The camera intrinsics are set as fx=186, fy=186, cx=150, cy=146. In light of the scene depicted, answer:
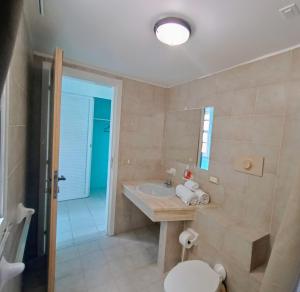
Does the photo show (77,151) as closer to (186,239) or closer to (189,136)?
(189,136)

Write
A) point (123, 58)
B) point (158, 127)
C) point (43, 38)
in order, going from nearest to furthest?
point (43, 38)
point (123, 58)
point (158, 127)

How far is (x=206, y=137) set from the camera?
6.91 ft

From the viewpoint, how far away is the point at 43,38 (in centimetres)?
158

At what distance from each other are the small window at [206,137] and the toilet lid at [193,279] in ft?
3.15

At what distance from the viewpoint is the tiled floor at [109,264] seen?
5.64 ft

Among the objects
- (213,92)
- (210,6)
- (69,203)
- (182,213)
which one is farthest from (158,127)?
(69,203)

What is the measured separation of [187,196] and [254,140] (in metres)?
0.83

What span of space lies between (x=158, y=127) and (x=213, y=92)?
3.15ft

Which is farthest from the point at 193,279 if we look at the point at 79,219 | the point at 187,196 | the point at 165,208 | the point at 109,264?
the point at 79,219

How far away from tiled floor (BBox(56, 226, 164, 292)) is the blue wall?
205 cm

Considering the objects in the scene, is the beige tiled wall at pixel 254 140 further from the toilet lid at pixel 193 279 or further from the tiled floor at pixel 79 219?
the tiled floor at pixel 79 219

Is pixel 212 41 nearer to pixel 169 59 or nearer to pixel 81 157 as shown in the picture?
pixel 169 59

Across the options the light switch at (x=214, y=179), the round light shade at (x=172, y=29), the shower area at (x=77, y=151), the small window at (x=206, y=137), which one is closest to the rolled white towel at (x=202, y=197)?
the light switch at (x=214, y=179)

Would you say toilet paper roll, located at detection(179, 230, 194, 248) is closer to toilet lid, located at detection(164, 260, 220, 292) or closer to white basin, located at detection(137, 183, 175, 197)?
toilet lid, located at detection(164, 260, 220, 292)
